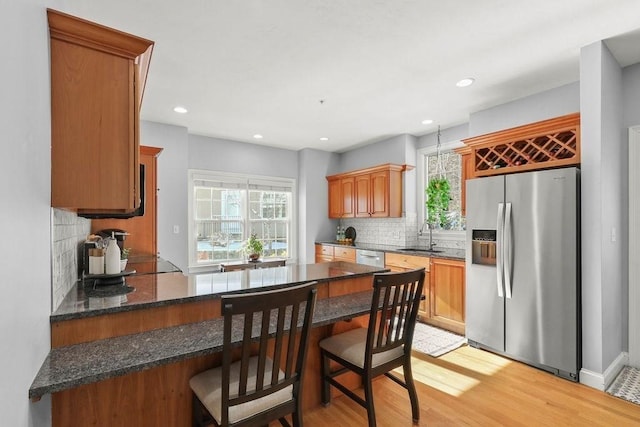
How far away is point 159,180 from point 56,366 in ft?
11.9

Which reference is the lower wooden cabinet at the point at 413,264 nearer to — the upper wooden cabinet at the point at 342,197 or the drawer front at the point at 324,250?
the drawer front at the point at 324,250

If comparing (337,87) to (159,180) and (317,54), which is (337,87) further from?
(159,180)

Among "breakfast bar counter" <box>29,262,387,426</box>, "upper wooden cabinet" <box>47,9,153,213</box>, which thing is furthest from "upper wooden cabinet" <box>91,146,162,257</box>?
"upper wooden cabinet" <box>47,9,153,213</box>

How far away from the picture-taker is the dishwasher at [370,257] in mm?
4641

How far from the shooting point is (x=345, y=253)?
5305 millimetres

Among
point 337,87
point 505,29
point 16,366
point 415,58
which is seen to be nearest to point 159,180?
point 337,87

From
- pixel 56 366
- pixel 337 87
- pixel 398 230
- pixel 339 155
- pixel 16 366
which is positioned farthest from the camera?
pixel 339 155

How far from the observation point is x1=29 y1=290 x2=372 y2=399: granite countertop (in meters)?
1.14

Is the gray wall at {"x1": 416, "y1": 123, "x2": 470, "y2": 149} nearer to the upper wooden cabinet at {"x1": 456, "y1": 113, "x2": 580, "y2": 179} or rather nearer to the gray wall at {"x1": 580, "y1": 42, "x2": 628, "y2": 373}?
the upper wooden cabinet at {"x1": 456, "y1": 113, "x2": 580, "y2": 179}

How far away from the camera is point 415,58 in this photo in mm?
2709

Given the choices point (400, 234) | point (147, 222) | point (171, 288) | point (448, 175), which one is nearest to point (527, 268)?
point (448, 175)

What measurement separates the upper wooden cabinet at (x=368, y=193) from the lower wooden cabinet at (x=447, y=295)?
51.9 inches

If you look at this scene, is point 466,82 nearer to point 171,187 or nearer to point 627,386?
point 627,386

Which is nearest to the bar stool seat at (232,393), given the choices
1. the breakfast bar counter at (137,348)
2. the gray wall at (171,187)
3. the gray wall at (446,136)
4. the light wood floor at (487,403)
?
the breakfast bar counter at (137,348)
